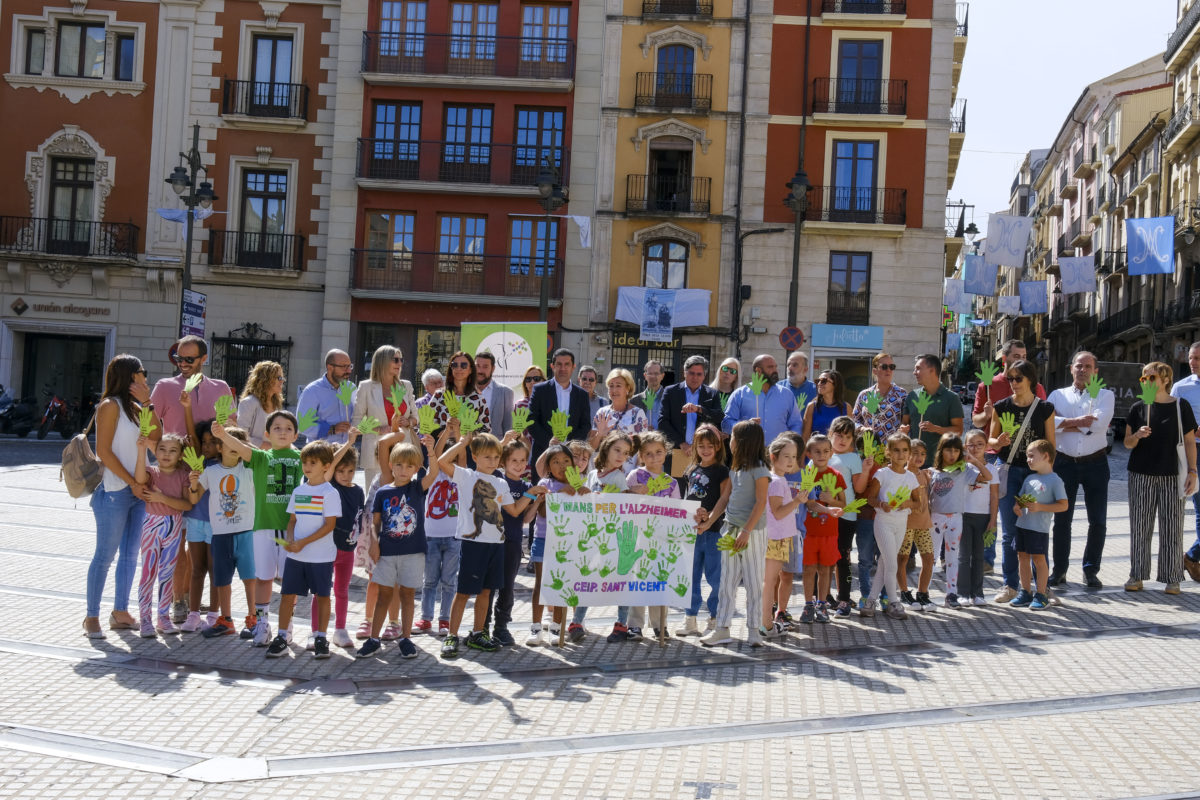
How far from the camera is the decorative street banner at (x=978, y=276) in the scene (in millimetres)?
34844

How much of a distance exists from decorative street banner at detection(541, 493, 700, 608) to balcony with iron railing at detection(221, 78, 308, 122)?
82.0 feet

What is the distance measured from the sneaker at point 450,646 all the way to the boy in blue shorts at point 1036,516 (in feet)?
15.5

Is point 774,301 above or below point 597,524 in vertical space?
above

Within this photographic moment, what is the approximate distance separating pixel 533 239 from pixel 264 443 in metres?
22.1

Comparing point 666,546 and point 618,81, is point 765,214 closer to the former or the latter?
point 618,81

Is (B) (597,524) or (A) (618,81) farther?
(A) (618,81)

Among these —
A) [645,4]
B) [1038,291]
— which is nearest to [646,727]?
[645,4]

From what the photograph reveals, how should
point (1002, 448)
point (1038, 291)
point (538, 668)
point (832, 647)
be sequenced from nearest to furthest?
point (538, 668) < point (832, 647) < point (1002, 448) < point (1038, 291)

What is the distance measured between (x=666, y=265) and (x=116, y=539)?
937 inches

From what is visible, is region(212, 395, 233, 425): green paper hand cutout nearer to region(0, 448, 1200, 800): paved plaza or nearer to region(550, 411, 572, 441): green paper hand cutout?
region(0, 448, 1200, 800): paved plaza

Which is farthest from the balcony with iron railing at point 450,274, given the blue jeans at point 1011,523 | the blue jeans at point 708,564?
the blue jeans at point 708,564

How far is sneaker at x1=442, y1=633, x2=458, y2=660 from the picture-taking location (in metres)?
7.21

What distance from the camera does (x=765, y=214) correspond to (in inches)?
1180

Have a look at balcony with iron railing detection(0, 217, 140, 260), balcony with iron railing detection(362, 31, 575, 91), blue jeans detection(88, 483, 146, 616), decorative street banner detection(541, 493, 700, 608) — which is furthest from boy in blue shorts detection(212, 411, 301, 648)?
balcony with iron railing detection(0, 217, 140, 260)
